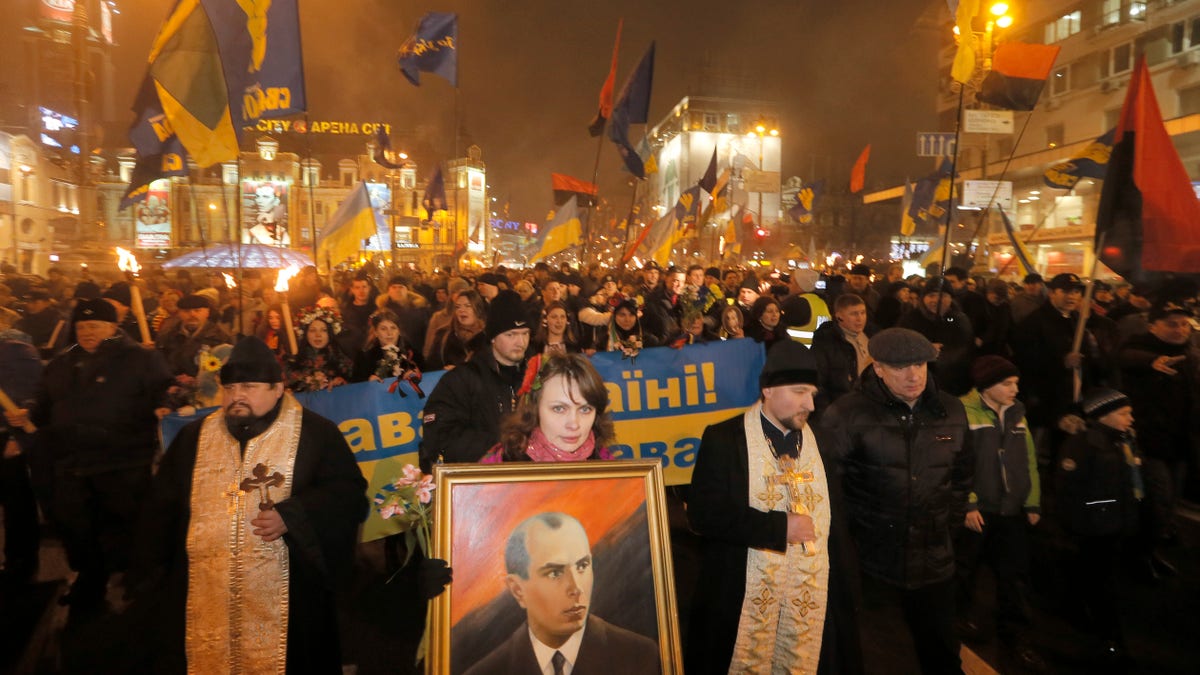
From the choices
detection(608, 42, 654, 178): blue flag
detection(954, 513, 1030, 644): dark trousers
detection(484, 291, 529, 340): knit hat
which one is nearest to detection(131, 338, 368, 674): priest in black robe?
detection(484, 291, 529, 340): knit hat

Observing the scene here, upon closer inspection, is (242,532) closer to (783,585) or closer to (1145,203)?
(783,585)

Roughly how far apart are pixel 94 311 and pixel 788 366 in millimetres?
4900

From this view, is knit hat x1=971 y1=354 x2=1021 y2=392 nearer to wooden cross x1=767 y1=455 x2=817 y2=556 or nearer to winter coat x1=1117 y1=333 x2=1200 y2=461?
wooden cross x1=767 y1=455 x2=817 y2=556

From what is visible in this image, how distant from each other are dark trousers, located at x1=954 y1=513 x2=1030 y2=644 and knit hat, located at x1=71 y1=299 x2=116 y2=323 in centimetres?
607

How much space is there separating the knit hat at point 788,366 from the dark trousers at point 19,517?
598 centimetres

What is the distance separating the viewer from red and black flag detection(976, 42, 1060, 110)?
375 inches

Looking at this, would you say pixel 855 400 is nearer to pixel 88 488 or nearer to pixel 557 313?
pixel 557 313

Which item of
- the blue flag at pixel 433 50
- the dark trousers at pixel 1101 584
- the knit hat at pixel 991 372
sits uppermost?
the blue flag at pixel 433 50

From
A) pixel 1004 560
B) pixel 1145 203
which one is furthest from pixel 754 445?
pixel 1145 203

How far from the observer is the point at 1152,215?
5.21 meters

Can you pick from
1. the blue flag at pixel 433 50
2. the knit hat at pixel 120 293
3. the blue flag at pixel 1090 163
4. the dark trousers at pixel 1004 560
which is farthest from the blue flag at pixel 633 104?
the dark trousers at pixel 1004 560

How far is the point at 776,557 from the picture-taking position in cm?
321

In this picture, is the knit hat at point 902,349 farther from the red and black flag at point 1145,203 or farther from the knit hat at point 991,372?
the red and black flag at point 1145,203

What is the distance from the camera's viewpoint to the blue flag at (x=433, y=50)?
12562 millimetres
